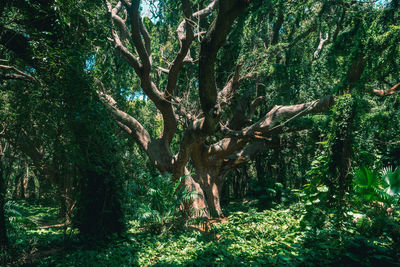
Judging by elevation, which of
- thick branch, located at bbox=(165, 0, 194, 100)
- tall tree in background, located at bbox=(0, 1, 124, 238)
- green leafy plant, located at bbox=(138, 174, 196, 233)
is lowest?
green leafy plant, located at bbox=(138, 174, 196, 233)

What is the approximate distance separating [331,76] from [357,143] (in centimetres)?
473

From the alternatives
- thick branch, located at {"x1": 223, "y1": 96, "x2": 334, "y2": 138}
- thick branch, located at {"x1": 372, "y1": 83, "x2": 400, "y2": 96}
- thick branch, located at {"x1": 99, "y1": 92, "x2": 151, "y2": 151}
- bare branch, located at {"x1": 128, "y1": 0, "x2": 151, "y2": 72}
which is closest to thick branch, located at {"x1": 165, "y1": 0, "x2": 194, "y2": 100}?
bare branch, located at {"x1": 128, "y1": 0, "x2": 151, "y2": 72}

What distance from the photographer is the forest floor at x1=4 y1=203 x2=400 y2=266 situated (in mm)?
3334

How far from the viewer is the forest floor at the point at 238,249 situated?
3334mm

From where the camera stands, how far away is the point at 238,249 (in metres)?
4.33

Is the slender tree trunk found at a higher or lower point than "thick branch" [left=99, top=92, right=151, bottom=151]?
lower

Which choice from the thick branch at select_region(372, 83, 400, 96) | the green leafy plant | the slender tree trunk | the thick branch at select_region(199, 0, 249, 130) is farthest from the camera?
the thick branch at select_region(372, 83, 400, 96)

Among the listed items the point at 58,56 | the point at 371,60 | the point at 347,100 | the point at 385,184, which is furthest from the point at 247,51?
the point at 58,56

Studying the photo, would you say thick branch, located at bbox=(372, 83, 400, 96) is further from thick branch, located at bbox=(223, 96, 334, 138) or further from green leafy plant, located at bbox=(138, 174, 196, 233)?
green leafy plant, located at bbox=(138, 174, 196, 233)

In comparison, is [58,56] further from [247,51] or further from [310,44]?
[310,44]

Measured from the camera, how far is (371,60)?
596 centimetres

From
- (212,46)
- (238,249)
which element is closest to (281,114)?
(212,46)

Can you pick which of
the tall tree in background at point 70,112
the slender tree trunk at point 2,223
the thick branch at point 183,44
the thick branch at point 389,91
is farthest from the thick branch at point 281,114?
the slender tree trunk at point 2,223

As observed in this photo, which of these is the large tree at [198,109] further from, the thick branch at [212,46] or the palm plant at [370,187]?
the palm plant at [370,187]
